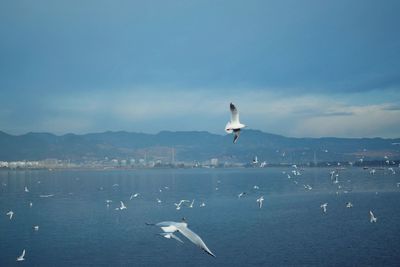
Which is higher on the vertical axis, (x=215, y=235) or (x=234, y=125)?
(x=234, y=125)

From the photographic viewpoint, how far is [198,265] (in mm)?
41938

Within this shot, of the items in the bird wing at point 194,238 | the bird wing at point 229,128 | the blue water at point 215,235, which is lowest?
the blue water at point 215,235

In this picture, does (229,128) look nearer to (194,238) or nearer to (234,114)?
(234,114)

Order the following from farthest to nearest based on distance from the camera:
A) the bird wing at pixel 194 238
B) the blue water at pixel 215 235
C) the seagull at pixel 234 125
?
the blue water at pixel 215 235, the seagull at pixel 234 125, the bird wing at pixel 194 238

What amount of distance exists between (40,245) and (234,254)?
22442 mm

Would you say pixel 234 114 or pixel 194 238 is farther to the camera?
pixel 234 114

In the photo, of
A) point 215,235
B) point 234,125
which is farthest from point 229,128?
point 215,235

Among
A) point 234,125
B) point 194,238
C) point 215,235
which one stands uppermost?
point 234,125

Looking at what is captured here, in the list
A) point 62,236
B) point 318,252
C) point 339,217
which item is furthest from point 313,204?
point 62,236

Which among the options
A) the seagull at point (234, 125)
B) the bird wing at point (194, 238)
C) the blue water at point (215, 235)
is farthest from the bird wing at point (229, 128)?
the blue water at point (215, 235)

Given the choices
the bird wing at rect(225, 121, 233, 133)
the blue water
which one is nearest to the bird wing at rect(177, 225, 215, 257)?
the bird wing at rect(225, 121, 233, 133)

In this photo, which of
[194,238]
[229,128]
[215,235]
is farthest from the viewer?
[215,235]

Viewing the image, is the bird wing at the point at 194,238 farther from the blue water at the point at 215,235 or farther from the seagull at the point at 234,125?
the blue water at the point at 215,235

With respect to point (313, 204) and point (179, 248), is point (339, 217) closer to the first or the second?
point (313, 204)
